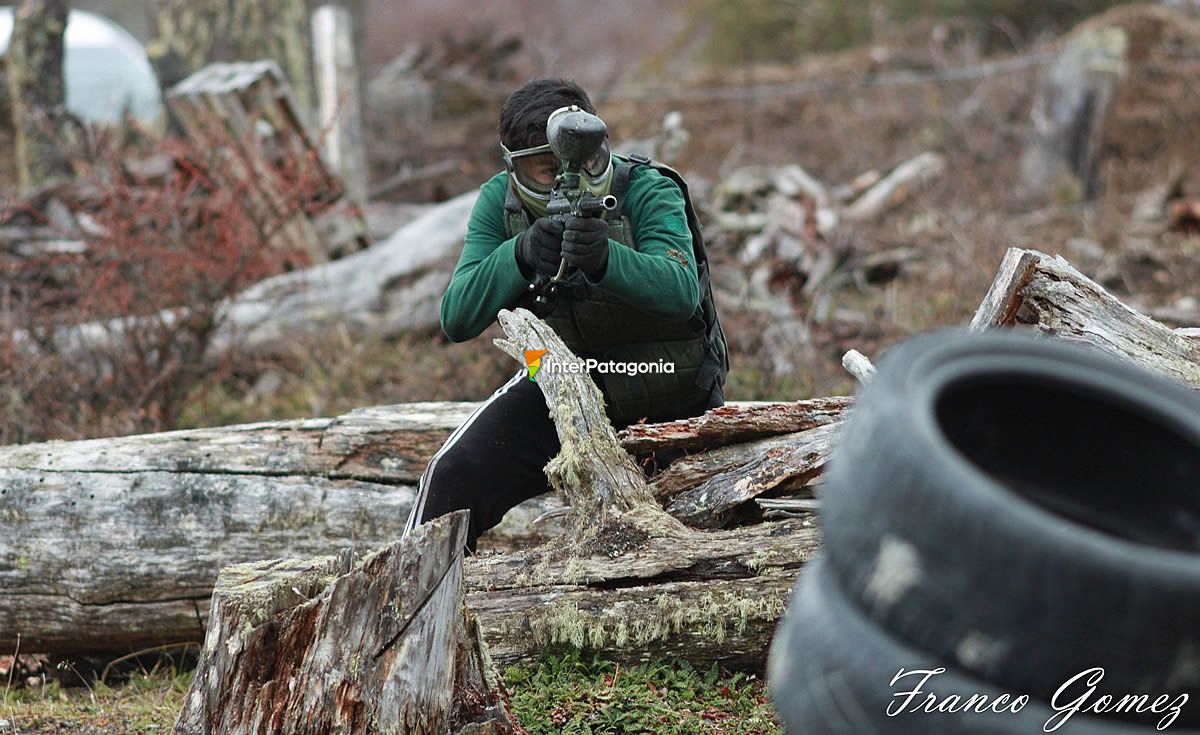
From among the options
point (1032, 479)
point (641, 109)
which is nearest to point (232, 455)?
point (1032, 479)

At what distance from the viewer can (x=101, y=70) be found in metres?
14.2

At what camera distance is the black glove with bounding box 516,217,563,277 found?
12.0ft

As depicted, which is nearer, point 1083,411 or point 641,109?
point 1083,411

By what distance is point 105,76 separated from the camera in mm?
14047

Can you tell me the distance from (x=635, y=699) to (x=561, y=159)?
66.5 inches

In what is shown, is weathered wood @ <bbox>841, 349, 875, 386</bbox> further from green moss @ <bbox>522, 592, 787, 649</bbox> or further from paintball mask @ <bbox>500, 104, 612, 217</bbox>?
paintball mask @ <bbox>500, 104, 612, 217</bbox>

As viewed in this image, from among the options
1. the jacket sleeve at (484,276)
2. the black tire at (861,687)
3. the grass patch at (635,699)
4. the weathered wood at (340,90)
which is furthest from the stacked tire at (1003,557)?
the weathered wood at (340,90)

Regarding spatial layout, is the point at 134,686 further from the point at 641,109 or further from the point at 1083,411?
the point at 641,109

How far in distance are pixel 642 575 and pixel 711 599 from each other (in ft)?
0.78

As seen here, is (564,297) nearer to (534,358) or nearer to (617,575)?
(534,358)

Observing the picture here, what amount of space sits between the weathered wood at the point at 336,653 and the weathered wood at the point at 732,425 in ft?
3.64

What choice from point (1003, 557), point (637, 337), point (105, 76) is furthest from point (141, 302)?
point (105, 76)

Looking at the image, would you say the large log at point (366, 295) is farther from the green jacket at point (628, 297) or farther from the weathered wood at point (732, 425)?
the weathered wood at point (732, 425)
